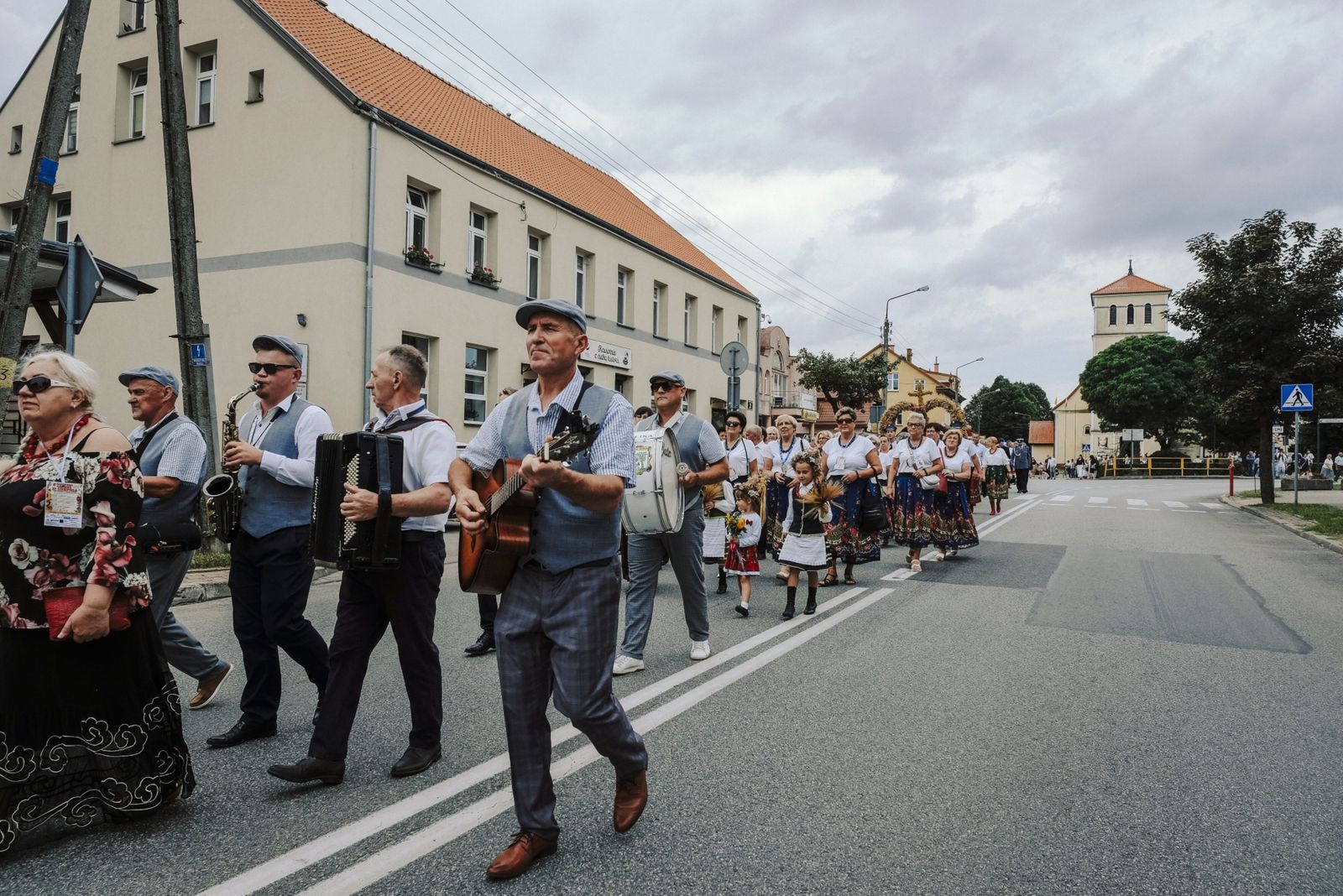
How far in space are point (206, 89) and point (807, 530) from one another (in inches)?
684

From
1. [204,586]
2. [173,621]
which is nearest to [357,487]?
[173,621]

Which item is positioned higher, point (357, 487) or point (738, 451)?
point (738, 451)

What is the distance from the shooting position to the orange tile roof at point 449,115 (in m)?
19.5

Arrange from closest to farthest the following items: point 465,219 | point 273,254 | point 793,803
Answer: point 793,803, point 273,254, point 465,219

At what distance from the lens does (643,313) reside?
2808 centimetres

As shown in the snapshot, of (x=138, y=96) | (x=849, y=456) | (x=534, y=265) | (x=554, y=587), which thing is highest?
(x=138, y=96)

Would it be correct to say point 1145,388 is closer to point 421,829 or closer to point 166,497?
point 166,497

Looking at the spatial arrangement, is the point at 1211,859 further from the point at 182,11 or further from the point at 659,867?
the point at 182,11

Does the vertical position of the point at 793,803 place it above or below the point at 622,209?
below

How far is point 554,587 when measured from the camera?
10.3 ft

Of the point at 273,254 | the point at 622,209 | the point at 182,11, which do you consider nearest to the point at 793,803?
the point at 273,254

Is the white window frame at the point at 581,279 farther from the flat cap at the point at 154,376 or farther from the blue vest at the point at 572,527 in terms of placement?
the blue vest at the point at 572,527

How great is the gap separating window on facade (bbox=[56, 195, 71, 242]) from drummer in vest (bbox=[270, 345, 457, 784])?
21676 mm

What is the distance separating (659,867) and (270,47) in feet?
64.3
